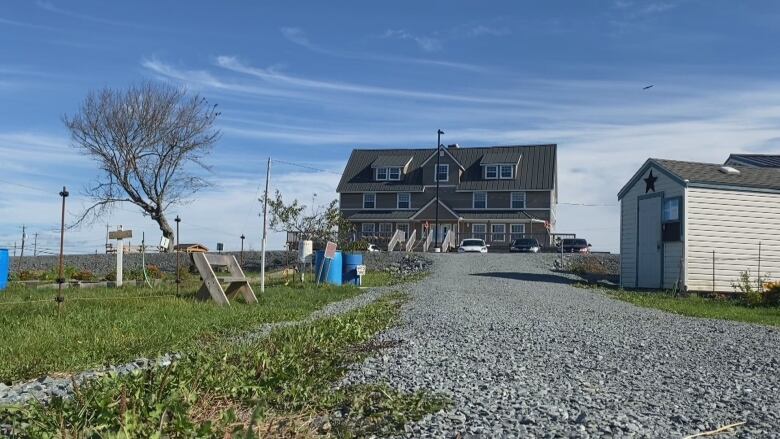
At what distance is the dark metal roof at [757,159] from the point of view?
3297cm

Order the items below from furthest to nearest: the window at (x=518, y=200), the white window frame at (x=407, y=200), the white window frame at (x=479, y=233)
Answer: the white window frame at (x=407, y=200)
the window at (x=518, y=200)
the white window frame at (x=479, y=233)

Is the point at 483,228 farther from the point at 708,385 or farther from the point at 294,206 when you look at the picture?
the point at 708,385

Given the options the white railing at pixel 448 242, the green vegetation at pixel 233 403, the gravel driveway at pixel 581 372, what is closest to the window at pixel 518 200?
the white railing at pixel 448 242

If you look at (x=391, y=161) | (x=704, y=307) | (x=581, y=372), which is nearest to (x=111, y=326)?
(x=581, y=372)

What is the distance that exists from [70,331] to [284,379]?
4.77 metres

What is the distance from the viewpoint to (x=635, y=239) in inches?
1013

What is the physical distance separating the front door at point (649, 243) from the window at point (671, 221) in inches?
9.3

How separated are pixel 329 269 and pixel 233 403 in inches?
711

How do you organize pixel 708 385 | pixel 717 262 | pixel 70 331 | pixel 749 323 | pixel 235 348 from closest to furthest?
pixel 708 385
pixel 235 348
pixel 70 331
pixel 749 323
pixel 717 262

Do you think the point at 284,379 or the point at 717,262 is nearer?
the point at 284,379

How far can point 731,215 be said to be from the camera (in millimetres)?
23219

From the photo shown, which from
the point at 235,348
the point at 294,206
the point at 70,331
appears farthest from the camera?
the point at 294,206

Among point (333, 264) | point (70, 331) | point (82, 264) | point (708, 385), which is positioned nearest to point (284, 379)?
point (708, 385)

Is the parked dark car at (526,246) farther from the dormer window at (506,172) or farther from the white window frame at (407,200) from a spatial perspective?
the white window frame at (407,200)
